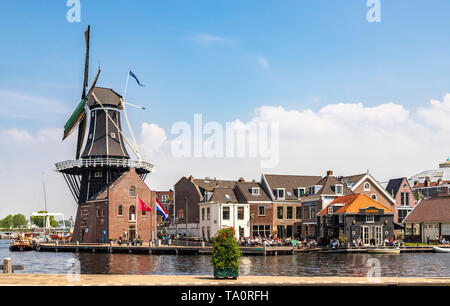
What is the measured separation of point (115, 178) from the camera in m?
84.6

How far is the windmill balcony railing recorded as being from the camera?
81.9 metres

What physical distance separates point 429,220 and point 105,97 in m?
52.1

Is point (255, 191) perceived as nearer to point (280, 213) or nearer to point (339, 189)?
point (280, 213)

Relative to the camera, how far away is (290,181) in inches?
3433

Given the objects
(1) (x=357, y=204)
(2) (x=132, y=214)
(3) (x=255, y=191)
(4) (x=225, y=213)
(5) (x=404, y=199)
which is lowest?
(2) (x=132, y=214)

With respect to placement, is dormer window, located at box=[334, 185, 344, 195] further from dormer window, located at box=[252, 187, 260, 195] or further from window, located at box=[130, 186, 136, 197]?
window, located at box=[130, 186, 136, 197]

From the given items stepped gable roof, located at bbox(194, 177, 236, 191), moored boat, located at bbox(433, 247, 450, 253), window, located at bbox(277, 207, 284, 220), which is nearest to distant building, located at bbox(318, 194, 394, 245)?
moored boat, located at bbox(433, 247, 450, 253)

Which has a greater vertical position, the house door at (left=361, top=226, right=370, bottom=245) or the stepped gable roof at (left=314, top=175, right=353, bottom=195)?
the stepped gable roof at (left=314, top=175, right=353, bottom=195)

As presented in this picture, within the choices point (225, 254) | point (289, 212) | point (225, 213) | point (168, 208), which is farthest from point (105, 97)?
point (225, 254)

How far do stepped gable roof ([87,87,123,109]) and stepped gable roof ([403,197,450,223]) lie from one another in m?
48.3
